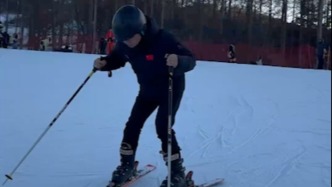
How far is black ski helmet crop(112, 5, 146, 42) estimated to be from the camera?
339 centimetres

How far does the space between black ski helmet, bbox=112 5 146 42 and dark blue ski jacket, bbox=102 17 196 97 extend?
89 mm

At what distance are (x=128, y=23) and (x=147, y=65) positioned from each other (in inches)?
13.1

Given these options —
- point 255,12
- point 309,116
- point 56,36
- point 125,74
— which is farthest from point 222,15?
point 309,116

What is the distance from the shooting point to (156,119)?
3.70 metres

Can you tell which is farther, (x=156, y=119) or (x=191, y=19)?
(x=191, y=19)

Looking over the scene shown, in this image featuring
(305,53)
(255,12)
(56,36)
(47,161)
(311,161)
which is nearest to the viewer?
(47,161)

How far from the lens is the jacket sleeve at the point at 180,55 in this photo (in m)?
3.45

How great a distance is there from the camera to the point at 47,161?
4738 millimetres

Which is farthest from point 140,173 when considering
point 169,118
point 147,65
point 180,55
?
point 180,55

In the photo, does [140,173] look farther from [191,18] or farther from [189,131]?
[191,18]

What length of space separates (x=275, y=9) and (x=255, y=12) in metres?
1.39

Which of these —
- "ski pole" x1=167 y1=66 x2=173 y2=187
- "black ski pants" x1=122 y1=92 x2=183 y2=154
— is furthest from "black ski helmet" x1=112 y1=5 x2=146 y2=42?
"black ski pants" x1=122 y1=92 x2=183 y2=154

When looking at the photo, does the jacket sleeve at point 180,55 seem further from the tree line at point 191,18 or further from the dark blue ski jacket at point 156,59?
the tree line at point 191,18

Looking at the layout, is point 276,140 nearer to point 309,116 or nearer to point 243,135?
point 243,135
